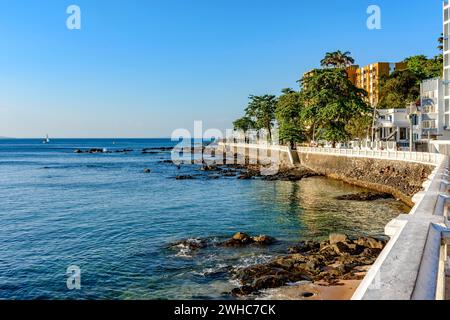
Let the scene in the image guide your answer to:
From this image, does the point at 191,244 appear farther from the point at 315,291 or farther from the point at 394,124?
the point at 394,124

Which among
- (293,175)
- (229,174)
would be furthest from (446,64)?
(229,174)

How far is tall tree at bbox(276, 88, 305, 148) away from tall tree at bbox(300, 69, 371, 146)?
19.8ft

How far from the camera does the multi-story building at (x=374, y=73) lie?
108 meters

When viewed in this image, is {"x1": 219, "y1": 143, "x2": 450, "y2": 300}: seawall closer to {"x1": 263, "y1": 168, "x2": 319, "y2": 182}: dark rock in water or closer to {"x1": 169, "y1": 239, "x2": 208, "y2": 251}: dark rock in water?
{"x1": 169, "y1": 239, "x2": 208, "y2": 251}: dark rock in water

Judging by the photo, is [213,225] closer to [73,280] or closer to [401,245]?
[73,280]

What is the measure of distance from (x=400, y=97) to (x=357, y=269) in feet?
251

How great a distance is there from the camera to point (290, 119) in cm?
8369

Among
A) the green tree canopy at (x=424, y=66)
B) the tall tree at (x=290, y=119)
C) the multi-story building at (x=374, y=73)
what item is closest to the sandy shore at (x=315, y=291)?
the tall tree at (x=290, y=119)

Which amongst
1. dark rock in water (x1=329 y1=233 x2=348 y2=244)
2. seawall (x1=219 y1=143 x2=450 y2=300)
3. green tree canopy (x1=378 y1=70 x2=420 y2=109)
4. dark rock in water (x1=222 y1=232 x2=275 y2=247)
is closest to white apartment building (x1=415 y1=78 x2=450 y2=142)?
green tree canopy (x1=378 y1=70 x2=420 y2=109)

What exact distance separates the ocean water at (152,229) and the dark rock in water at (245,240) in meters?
0.80

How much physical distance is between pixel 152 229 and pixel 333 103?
46.2m

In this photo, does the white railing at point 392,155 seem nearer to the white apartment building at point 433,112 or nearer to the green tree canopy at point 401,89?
the white apartment building at point 433,112
